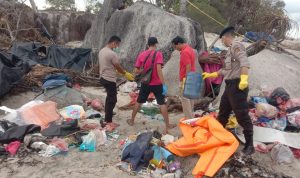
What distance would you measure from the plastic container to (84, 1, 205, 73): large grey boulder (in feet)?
15.6

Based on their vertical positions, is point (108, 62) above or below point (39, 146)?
above

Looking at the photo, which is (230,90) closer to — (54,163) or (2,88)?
(54,163)

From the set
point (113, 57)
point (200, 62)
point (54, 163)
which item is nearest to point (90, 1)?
point (200, 62)

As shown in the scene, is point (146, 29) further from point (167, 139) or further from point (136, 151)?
point (136, 151)

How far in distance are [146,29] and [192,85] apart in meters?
5.63

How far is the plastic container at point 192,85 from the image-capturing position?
611 centimetres

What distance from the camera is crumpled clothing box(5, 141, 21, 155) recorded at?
5.57 m

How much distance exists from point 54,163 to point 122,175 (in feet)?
3.48

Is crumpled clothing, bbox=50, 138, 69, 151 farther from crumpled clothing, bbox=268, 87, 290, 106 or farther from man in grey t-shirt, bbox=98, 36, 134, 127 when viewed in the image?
crumpled clothing, bbox=268, 87, 290, 106

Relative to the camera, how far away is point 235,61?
199 inches

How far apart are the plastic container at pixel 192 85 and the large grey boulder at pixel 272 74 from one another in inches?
65.0

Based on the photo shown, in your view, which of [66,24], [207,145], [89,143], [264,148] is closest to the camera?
[207,145]

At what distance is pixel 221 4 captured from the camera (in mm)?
23344

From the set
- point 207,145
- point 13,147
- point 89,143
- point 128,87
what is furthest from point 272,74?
point 13,147
